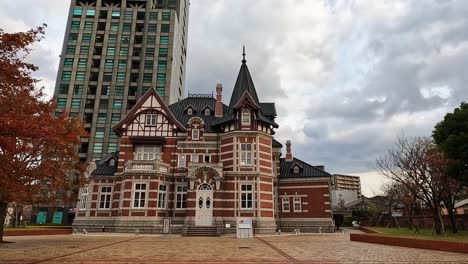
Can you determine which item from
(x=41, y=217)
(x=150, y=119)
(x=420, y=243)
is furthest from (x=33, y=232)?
(x=41, y=217)

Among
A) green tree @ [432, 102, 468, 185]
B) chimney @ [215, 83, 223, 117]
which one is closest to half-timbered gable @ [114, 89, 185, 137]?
chimney @ [215, 83, 223, 117]

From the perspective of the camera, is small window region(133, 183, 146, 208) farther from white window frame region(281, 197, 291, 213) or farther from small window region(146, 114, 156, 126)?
white window frame region(281, 197, 291, 213)

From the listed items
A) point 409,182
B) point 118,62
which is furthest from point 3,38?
point 118,62

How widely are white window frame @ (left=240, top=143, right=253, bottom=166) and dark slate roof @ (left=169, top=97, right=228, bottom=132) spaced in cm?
475

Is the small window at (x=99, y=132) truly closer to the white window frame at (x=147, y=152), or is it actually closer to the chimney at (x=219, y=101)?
the white window frame at (x=147, y=152)

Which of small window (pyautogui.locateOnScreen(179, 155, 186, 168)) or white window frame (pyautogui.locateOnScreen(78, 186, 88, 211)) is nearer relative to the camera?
small window (pyautogui.locateOnScreen(179, 155, 186, 168))

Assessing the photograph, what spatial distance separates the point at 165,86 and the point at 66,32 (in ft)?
81.7

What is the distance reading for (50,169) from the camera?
60.3 ft

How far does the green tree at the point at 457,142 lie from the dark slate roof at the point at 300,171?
12.6 meters

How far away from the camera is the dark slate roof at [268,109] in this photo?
38875 mm

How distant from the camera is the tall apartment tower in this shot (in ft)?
202

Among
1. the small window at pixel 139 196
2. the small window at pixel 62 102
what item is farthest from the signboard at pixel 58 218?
the small window at pixel 139 196

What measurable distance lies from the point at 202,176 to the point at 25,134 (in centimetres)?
1969

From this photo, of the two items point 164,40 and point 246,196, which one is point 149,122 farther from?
point 164,40
